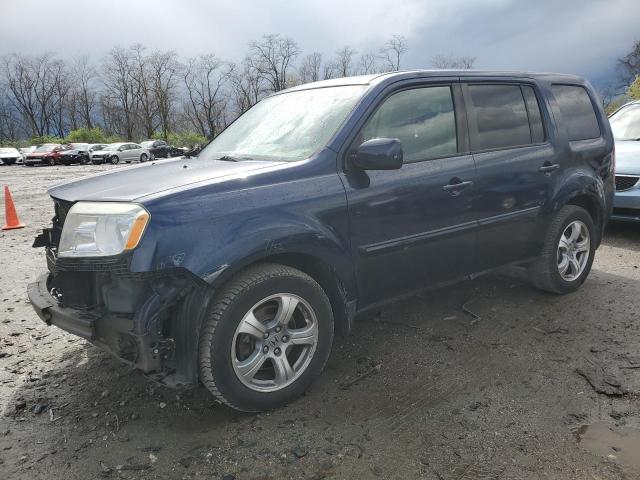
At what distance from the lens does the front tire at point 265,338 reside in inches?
99.5

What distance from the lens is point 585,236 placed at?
179 inches

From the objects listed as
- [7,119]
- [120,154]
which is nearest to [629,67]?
[120,154]

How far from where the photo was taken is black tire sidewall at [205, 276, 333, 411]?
252 cm

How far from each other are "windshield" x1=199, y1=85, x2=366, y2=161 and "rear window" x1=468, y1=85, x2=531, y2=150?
3.18 feet

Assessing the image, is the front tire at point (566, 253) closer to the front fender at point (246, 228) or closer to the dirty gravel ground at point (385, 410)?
the dirty gravel ground at point (385, 410)

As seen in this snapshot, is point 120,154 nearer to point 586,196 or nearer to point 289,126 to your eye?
point 289,126

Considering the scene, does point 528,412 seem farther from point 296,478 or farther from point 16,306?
point 16,306

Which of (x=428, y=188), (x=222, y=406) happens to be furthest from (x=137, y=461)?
(x=428, y=188)

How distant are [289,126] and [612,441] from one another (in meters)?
2.59

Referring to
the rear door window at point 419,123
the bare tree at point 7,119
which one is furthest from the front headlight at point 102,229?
the bare tree at point 7,119

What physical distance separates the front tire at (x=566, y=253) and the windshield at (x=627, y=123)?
364cm

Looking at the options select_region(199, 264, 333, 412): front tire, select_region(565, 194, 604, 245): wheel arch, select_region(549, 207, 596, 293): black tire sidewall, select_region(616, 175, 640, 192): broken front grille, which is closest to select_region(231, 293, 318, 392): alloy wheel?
select_region(199, 264, 333, 412): front tire

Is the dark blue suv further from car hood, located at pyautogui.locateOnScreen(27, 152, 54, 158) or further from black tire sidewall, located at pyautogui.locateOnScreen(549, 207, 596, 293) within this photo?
car hood, located at pyautogui.locateOnScreen(27, 152, 54, 158)

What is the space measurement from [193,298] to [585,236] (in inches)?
146
